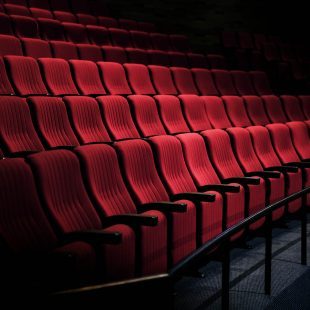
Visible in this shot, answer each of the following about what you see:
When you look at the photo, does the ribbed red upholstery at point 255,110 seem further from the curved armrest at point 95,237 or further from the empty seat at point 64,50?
the curved armrest at point 95,237

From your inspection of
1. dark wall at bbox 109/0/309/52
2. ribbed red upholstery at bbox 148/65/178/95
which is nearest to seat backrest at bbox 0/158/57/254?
ribbed red upholstery at bbox 148/65/178/95

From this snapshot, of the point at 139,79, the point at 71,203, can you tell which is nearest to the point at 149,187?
the point at 71,203

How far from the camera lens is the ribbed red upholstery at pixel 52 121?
1.88 feet

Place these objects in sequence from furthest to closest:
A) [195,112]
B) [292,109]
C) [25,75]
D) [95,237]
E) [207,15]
A: [207,15] → [292,109] → [195,112] → [25,75] → [95,237]

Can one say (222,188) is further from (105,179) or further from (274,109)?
(274,109)

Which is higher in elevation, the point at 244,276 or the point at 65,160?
the point at 65,160

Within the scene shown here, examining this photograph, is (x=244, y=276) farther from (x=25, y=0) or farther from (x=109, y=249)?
(x=25, y=0)

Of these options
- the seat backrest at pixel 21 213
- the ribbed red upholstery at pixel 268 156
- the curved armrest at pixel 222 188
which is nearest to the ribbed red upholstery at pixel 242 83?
the ribbed red upholstery at pixel 268 156

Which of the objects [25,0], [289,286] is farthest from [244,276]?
[25,0]

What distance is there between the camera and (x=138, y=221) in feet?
1.31

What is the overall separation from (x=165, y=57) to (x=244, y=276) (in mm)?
670

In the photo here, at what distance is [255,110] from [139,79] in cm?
23

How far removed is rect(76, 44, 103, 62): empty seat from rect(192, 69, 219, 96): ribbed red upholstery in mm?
196

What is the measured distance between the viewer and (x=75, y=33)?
1058 millimetres
